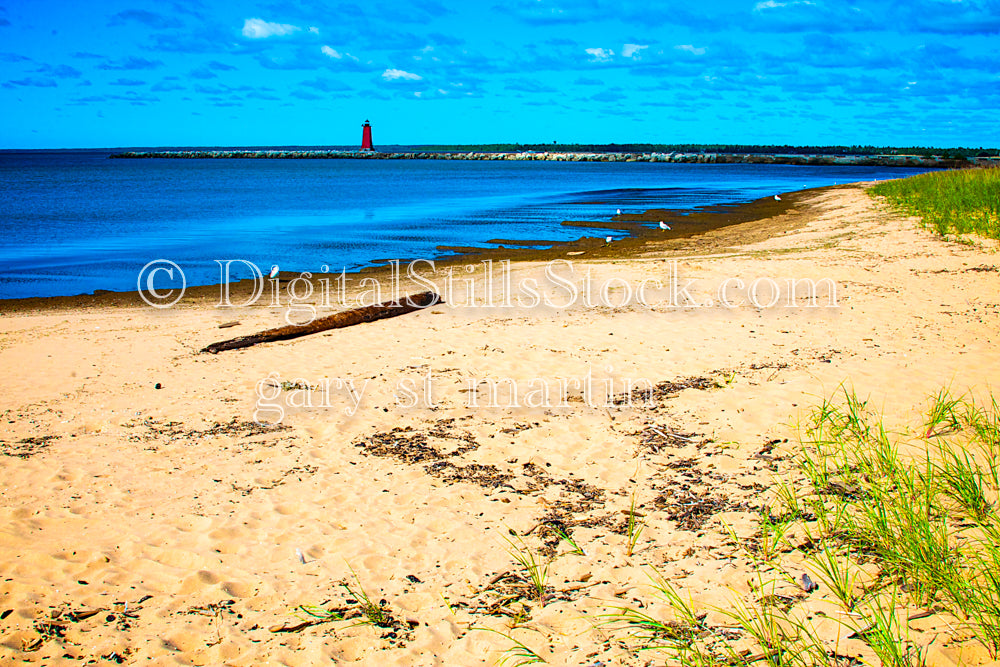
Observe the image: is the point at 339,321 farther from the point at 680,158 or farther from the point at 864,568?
the point at 680,158

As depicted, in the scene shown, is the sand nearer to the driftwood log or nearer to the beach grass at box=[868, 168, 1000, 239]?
the driftwood log

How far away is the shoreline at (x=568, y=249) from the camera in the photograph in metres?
13.2

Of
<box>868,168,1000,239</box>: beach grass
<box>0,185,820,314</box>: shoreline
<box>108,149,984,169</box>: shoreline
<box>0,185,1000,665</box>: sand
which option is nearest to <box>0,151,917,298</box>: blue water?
<box>0,185,820,314</box>: shoreline

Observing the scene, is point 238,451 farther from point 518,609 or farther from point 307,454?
point 518,609

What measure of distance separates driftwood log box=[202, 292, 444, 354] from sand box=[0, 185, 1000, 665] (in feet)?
0.81

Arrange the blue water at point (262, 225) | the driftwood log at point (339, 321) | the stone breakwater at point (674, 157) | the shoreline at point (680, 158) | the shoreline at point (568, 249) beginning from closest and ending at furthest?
1. the driftwood log at point (339, 321)
2. the shoreline at point (568, 249)
3. the blue water at point (262, 225)
4. the shoreline at point (680, 158)
5. the stone breakwater at point (674, 157)

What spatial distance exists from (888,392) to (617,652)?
13.2 ft

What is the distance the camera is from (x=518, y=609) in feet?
11.2

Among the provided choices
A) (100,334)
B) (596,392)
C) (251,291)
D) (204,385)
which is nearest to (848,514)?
(596,392)

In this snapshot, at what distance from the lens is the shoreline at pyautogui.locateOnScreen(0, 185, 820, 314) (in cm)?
1316

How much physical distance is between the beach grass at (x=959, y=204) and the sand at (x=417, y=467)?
5087 millimetres

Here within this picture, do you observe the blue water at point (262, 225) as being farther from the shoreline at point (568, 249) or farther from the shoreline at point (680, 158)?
the shoreline at point (680, 158)

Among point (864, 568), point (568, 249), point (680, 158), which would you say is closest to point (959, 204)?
point (568, 249)

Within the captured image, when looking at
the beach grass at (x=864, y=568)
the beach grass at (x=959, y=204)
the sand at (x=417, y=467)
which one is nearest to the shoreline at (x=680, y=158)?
the beach grass at (x=959, y=204)
